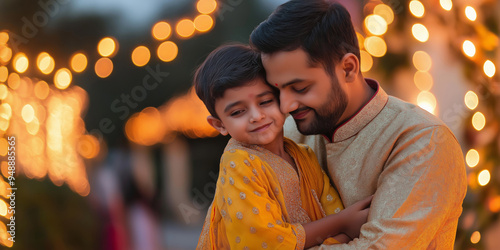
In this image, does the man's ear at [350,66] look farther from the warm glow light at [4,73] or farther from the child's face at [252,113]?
the warm glow light at [4,73]

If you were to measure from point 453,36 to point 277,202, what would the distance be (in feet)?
3.12

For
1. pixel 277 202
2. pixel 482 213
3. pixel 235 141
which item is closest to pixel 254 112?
pixel 235 141

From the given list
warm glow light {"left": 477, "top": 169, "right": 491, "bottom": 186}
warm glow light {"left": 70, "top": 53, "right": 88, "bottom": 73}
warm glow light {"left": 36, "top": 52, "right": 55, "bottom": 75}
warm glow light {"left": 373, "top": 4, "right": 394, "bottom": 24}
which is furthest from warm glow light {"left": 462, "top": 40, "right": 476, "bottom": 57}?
warm glow light {"left": 36, "top": 52, "right": 55, "bottom": 75}

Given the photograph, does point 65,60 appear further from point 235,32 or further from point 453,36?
point 453,36

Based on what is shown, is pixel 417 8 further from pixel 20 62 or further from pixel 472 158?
pixel 20 62

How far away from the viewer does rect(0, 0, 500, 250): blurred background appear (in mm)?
1797

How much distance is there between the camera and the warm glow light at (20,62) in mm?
1910

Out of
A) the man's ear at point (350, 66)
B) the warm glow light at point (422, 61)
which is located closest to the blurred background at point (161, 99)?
the warm glow light at point (422, 61)

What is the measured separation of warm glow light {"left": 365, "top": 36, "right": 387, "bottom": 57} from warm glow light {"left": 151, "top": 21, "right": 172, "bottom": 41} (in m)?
0.67

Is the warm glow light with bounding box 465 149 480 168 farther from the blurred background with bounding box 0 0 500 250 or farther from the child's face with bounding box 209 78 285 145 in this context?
the child's face with bounding box 209 78 285 145

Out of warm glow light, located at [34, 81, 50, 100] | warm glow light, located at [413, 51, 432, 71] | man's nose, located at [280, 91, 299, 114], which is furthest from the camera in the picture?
warm glow light, located at [34, 81, 50, 100]

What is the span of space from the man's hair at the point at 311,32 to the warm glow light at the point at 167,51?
547 millimetres

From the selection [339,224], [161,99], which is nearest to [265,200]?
[339,224]

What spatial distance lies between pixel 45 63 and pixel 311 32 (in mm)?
1041
